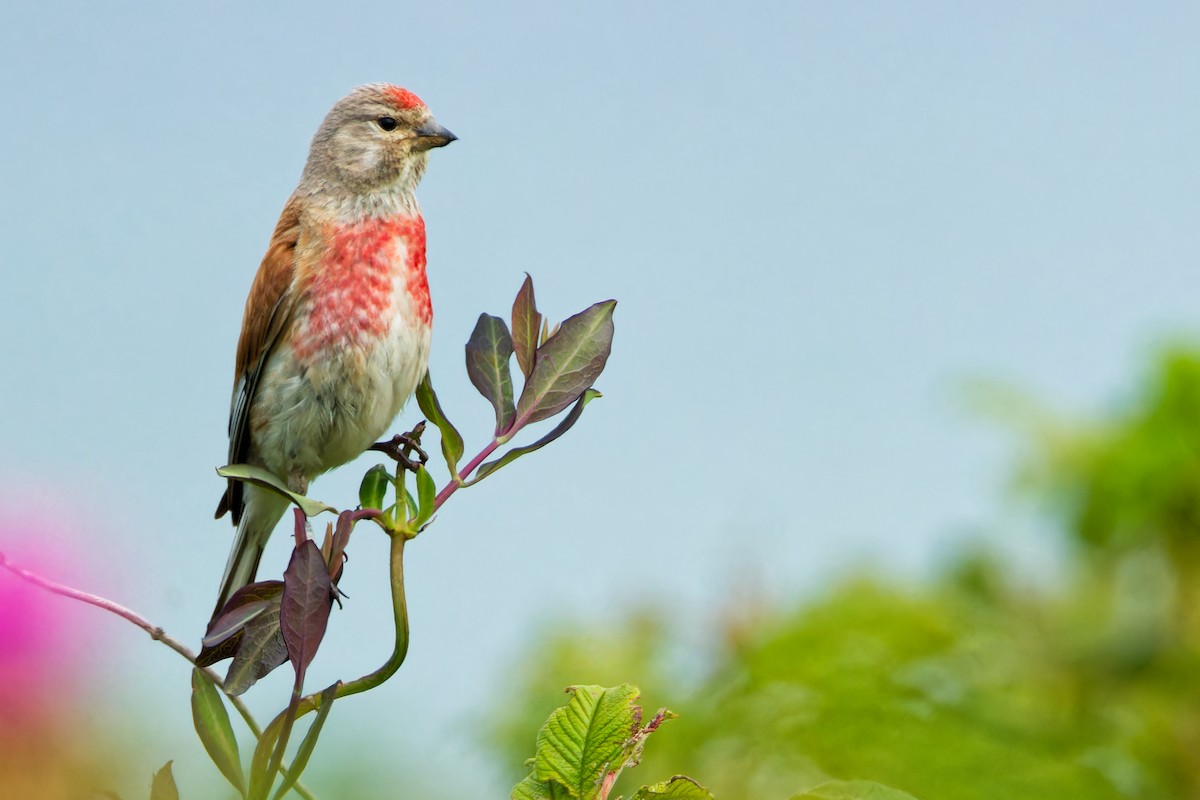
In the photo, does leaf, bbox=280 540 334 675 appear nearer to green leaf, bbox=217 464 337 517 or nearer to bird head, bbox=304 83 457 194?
green leaf, bbox=217 464 337 517

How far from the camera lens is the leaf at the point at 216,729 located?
1006 mm

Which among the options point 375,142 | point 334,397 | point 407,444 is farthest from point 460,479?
point 375,142

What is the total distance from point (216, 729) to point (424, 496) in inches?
9.6

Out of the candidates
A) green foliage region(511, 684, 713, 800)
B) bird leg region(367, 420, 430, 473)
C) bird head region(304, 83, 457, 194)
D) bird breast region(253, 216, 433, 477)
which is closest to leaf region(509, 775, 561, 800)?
green foliage region(511, 684, 713, 800)

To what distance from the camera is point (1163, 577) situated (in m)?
5.85

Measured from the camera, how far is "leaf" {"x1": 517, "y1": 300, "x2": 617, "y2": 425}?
1.14 m

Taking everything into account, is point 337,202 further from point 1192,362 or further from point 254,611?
point 1192,362

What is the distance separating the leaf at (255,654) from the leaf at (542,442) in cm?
21

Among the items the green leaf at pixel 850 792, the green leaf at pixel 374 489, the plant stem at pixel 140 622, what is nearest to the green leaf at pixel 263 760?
the plant stem at pixel 140 622

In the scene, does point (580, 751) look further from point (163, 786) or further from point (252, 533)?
point (252, 533)

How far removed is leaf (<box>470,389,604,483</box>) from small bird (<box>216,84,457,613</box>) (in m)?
1.29

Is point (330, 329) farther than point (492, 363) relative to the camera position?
Yes

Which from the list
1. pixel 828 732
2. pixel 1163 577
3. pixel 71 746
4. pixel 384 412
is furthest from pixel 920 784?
pixel 1163 577

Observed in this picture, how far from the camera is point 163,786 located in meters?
0.96
